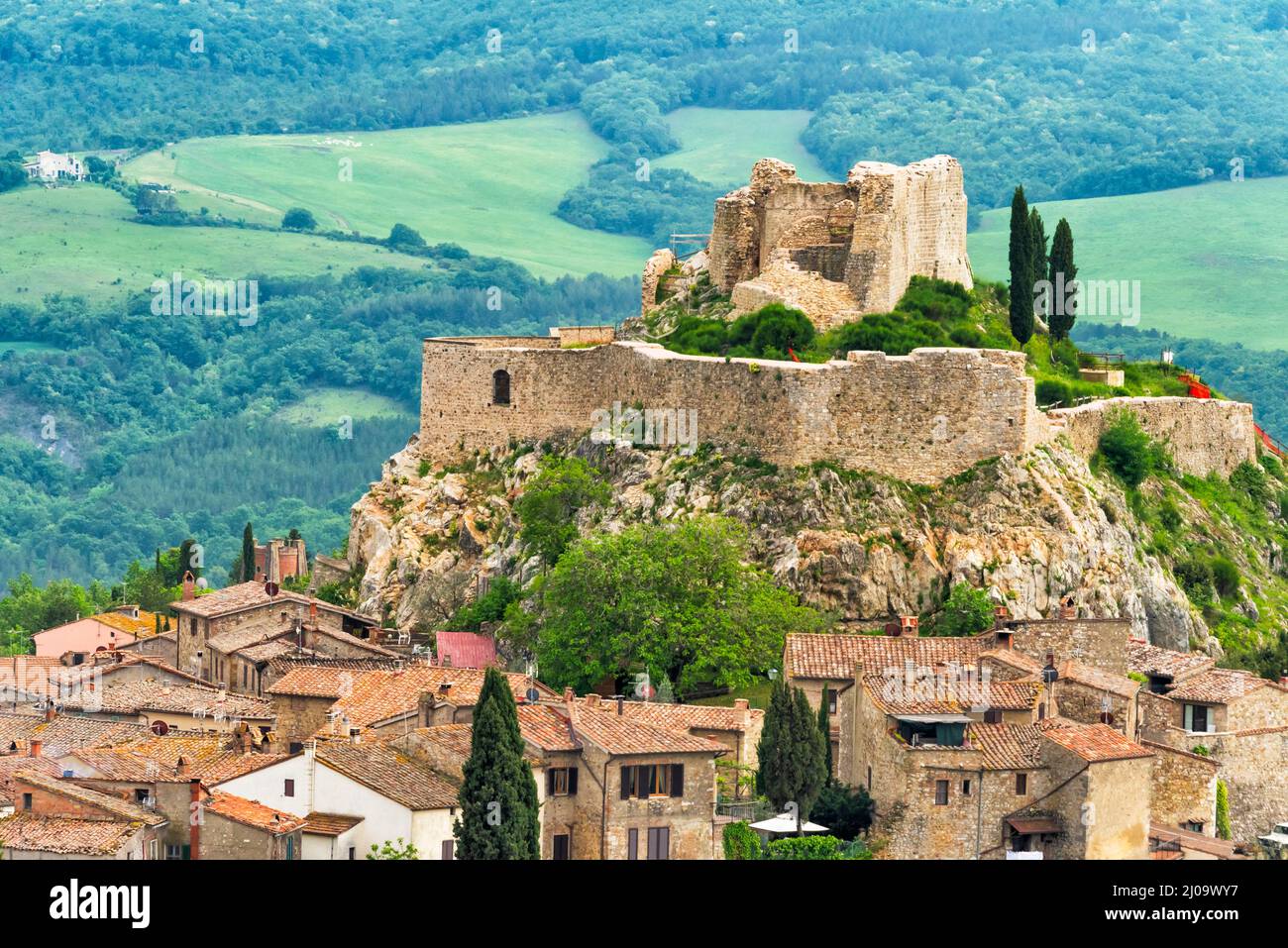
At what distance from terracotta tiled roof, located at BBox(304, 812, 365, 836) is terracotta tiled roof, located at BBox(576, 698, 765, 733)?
280 inches

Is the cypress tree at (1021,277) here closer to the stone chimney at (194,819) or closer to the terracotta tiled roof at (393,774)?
the terracotta tiled roof at (393,774)

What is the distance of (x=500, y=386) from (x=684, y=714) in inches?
995

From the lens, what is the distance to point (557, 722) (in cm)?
5141

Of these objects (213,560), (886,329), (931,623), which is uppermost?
(886,329)

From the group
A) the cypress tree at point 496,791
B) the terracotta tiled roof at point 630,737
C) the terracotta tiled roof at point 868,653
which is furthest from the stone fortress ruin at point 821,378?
the cypress tree at point 496,791

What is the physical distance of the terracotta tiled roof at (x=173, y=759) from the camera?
2020 inches

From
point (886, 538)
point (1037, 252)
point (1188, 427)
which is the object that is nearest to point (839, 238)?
point (1037, 252)

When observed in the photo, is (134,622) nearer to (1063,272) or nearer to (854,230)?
(854,230)

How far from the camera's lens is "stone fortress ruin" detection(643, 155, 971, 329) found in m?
76.0

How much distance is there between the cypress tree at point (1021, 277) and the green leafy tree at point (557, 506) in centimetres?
1352

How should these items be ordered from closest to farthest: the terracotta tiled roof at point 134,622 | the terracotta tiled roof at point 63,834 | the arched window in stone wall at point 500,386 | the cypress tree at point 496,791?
the cypress tree at point 496,791 < the terracotta tiled roof at point 63,834 < the arched window in stone wall at point 500,386 < the terracotta tiled roof at point 134,622
